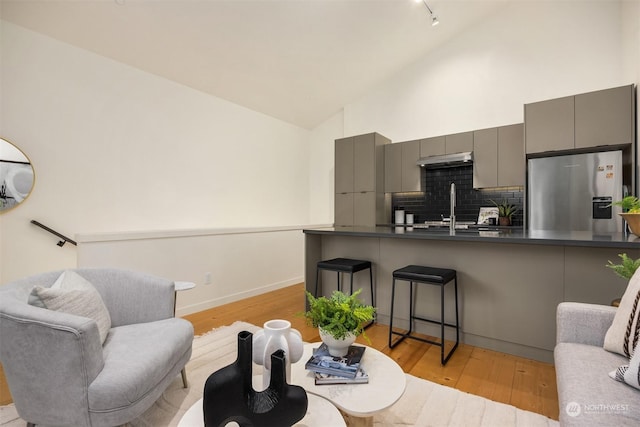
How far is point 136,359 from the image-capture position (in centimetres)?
136

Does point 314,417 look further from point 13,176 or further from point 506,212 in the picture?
point 506,212

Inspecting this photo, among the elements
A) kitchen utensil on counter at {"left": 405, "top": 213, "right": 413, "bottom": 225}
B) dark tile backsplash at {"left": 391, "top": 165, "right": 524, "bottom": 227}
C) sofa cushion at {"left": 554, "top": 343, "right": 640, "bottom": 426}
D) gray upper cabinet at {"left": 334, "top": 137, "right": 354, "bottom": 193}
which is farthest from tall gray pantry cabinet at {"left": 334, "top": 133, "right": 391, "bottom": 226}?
sofa cushion at {"left": 554, "top": 343, "right": 640, "bottom": 426}

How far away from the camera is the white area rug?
156cm

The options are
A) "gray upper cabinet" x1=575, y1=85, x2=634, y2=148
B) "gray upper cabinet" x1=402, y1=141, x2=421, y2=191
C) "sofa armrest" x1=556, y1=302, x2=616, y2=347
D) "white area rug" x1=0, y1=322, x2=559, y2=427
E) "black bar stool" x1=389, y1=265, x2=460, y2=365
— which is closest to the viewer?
"sofa armrest" x1=556, y1=302, x2=616, y2=347

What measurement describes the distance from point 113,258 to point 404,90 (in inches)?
183

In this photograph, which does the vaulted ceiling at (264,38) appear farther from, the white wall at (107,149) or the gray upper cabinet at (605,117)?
the gray upper cabinet at (605,117)

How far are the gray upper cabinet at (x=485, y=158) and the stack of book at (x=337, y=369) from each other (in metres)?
3.54

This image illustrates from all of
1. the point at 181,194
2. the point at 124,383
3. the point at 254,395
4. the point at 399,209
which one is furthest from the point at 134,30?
the point at 399,209

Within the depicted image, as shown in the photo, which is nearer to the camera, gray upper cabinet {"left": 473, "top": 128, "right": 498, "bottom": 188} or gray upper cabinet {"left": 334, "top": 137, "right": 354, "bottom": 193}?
gray upper cabinet {"left": 473, "top": 128, "right": 498, "bottom": 188}

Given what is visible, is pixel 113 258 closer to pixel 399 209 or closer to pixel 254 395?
pixel 254 395

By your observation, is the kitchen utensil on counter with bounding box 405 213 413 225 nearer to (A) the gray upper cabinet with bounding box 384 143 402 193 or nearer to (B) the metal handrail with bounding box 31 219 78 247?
(A) the gray upper cabinet with bounding box 384 143 402 193

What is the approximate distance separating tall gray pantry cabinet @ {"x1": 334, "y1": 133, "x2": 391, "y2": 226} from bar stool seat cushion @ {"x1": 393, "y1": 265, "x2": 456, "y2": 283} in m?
2.40

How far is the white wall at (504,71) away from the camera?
11.6ft

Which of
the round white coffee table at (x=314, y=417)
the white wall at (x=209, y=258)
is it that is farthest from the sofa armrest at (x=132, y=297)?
the white wall at (x=209, y=258)
